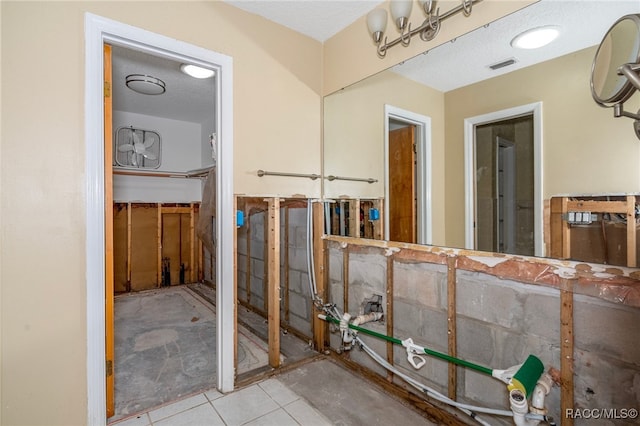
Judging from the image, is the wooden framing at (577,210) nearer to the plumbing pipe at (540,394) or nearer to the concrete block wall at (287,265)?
the plumbing pipe at (540,394)

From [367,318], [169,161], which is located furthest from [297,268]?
[169,161]

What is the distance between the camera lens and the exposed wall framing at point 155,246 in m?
4.22

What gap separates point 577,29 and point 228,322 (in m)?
2.33

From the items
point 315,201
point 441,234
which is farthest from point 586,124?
point 315,201

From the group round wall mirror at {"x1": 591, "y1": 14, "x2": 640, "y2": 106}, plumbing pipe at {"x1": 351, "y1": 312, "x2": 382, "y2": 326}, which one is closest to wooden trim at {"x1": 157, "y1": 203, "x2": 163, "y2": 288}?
plumbing pipe at {"x1": 351, "y1": 312, "x2": 382, "y2": 326}

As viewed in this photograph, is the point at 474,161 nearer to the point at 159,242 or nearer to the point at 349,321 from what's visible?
the point at 349,321

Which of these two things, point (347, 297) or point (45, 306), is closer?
point (45, 306)

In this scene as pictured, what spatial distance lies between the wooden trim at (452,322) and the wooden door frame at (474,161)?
0.15m

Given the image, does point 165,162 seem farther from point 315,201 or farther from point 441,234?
point 441,234

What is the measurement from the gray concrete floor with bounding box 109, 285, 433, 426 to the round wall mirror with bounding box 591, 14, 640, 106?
173 centimetres

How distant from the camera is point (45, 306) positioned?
147cm

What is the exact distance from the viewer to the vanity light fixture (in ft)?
5.24

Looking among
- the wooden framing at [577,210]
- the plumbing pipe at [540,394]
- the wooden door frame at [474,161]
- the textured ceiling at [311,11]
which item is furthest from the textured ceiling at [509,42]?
the plumbing pipe at [540,394]

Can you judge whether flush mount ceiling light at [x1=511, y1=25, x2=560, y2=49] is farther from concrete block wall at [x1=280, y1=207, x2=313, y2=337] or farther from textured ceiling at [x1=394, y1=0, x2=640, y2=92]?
concrete block wall at [x1=280, y1=207, x2=313, y2=337]
